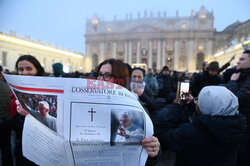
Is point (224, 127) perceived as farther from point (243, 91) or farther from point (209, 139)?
point (243, 91)

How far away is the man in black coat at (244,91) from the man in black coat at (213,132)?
71 centimetres

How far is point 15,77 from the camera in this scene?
2.44 feet

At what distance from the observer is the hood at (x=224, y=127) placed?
1101 millimetres

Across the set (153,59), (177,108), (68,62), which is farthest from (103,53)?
(177,108)

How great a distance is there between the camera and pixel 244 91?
175 centimetres

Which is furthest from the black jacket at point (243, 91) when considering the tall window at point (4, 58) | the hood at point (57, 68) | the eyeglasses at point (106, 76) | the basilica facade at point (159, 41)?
the basilica facade at point (159, 41)

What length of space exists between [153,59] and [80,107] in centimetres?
4571

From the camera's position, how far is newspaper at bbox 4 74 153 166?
26.3 inches

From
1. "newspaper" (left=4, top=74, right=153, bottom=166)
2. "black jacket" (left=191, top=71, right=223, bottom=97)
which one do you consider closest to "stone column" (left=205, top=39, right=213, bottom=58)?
"black jacket" (left=191, top=71, right=223, bottom=97)

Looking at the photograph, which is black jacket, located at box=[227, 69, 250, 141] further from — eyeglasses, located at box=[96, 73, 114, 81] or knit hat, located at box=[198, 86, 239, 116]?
eyeglasses, located at box=[96, 73, 114, 81]

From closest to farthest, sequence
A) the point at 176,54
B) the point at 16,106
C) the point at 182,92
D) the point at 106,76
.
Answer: the point at 106,76 < the point at 16,106 < the point at 182,92 < the point at 176,54

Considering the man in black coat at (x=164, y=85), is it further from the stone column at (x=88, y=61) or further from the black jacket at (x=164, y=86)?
the stone column at (x=88, y=61)

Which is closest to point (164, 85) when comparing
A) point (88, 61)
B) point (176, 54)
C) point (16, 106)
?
point (16, 106)

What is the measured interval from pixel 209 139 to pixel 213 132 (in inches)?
3.7
